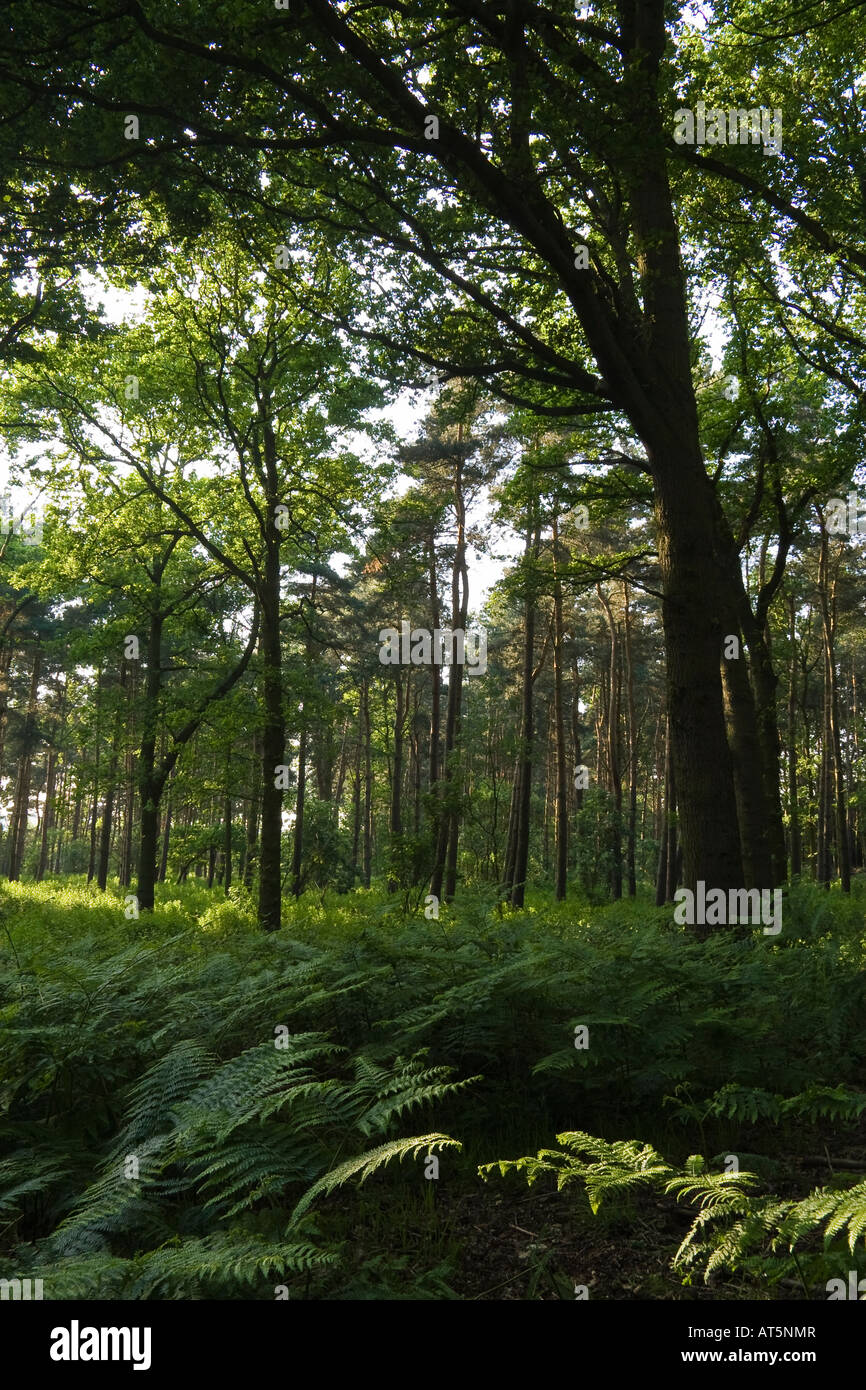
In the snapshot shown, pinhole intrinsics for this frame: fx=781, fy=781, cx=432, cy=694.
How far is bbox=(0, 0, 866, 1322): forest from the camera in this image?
316cm

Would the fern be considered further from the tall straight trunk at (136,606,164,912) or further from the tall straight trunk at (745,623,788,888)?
the tall straight trunk at (136,606,164,912)

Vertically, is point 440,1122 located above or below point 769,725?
below

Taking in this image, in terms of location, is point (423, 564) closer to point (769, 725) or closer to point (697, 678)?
point (769, 725)

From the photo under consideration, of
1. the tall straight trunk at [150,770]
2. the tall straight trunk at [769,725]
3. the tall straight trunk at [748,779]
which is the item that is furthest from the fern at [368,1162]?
the tall straight trunk at [150,770]

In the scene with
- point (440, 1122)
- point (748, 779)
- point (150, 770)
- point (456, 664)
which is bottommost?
point (440, 1122)

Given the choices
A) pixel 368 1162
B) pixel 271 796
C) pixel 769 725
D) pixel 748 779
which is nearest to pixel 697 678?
pixel 748 779

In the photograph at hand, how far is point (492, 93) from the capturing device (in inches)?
236

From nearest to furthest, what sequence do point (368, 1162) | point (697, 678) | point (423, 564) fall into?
point (368, 1162)
point (697, 678)
point (423, 564)

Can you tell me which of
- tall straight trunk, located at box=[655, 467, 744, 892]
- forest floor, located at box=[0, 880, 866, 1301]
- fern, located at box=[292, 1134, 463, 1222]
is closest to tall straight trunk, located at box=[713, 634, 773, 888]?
tall straight trunk, located at box=[655, 467, 744, 892]

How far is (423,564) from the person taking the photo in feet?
46.8

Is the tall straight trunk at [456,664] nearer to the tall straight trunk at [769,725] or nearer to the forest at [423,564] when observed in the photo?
the forest at [423,564]
